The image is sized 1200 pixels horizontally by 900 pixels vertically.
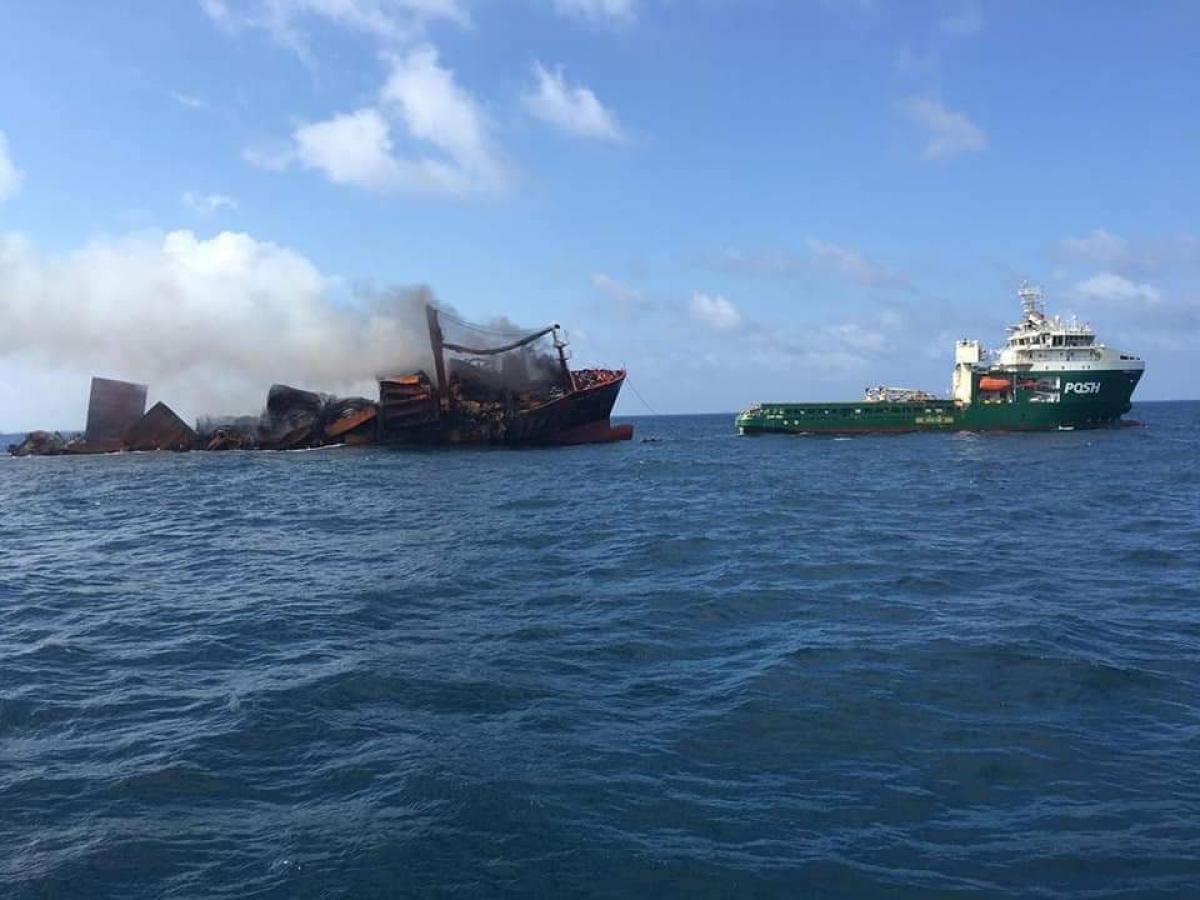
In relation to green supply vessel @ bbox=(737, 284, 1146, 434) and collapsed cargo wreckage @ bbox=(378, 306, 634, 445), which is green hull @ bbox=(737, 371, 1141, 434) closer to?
green supply vessel @ bbox=(737, 284, 1146, 434)

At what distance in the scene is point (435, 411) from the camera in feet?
207

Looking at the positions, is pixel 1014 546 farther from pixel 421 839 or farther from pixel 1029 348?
pixel 1029 348

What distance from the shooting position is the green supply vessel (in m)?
73.5

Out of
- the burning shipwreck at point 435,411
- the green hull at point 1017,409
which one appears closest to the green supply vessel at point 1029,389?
the green hull at point 1017,409

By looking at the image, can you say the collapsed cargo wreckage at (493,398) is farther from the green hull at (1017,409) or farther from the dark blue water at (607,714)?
the dark blue water at (607,714)

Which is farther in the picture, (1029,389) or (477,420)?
(1029,389)

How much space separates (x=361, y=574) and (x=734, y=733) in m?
12.1

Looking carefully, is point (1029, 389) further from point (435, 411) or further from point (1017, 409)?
point (435, 411)

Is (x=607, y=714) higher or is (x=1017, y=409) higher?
(x=1017, y=409)

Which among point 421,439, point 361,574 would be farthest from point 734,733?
point 421,439

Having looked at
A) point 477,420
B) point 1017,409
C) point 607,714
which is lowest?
point 607,714

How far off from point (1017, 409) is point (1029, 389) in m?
2.29

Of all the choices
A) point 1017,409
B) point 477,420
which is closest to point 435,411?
point 477,420

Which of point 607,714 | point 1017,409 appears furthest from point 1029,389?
point 607,714
